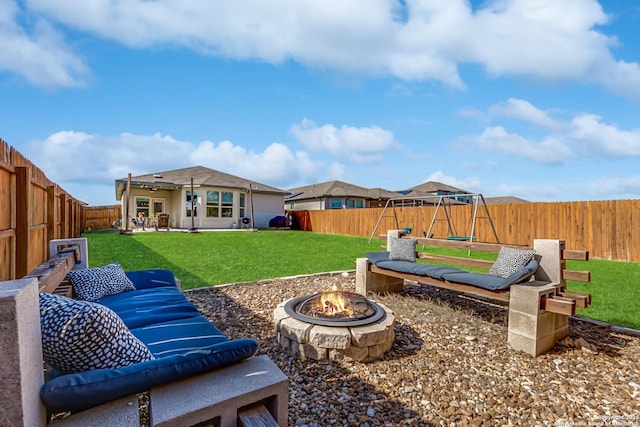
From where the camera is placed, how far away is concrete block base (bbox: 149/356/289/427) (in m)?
1.27

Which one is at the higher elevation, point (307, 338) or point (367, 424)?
point (307, 338)

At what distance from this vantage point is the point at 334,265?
7.84 meters

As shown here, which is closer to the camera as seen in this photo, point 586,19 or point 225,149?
point 586,19

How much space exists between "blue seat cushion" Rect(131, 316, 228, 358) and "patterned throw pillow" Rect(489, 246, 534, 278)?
3314mm

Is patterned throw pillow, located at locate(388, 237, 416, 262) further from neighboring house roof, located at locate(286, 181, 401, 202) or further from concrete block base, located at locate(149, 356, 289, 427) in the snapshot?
neighboring house roof, located at locate(286, 181, 401, 202)

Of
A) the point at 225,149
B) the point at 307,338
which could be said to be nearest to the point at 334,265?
the point at 307,338

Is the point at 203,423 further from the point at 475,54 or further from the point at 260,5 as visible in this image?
the point at 475,54

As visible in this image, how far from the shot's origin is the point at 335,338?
2.91 meters

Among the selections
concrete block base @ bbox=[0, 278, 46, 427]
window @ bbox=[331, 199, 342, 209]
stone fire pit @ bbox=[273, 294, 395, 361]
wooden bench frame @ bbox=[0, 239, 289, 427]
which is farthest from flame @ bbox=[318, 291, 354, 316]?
window @ bbox=[331, 199, 342, 209]

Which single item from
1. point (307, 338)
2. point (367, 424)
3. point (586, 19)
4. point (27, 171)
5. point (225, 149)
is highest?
point (225, 149)

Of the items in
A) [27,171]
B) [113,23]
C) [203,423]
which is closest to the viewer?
[203,423]

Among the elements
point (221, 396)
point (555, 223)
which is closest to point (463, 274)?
point (221, 396)

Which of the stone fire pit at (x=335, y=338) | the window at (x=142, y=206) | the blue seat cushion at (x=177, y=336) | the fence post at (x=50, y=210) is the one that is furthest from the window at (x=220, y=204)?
the blue seat cushion at (x=177, y=336)

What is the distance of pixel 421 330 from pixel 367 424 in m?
1.82
